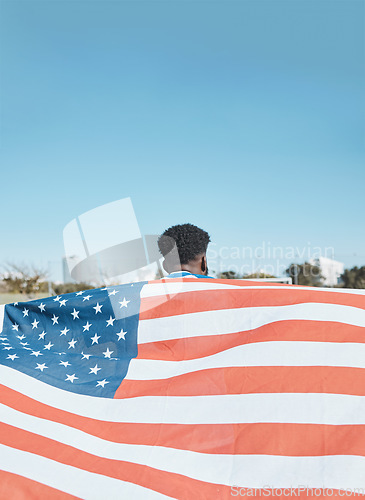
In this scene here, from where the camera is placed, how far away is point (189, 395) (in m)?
2.00

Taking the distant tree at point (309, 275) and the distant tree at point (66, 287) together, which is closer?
the distant tree at point (66, 287)

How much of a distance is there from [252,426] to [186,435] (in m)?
0.31

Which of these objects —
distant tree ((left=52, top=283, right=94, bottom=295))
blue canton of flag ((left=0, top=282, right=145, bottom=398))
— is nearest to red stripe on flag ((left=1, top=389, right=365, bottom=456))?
blue canton of flag ((left=0, top=282, right=145, bottom=398))

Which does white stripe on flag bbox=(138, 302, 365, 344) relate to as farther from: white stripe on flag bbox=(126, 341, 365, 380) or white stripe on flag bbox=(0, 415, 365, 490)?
white stripe on flag bbox=(0, 415, 365, 490)

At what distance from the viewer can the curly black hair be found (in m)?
2.94

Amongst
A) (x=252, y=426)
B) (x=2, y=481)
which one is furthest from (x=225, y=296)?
(x=2, y=481)

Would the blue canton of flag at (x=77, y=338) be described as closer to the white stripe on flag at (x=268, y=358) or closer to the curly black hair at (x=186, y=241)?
the white stripe on flag at (x=268, y=358)

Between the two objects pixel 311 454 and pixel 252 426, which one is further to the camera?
pixel 252 426

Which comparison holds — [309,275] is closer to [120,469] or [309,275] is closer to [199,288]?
[199,288]

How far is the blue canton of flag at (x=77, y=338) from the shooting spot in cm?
230

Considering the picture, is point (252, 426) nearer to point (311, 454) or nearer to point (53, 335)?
point (311, 454)

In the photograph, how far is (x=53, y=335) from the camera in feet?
9.25

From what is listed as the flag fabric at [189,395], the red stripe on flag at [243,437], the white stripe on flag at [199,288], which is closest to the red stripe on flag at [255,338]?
the flag fabric at [189,395]

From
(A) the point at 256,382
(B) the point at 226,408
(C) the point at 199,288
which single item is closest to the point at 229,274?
(C) the point at 199,288
